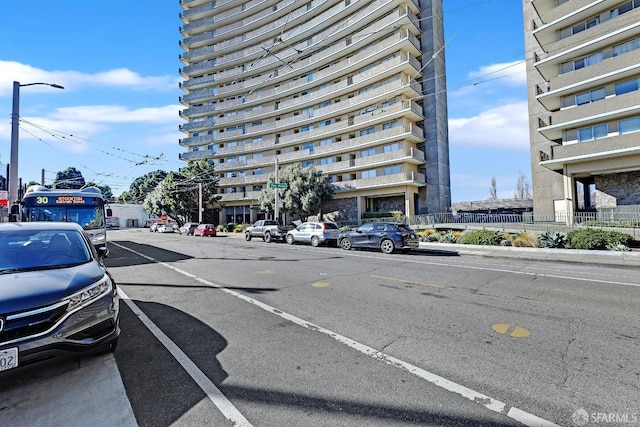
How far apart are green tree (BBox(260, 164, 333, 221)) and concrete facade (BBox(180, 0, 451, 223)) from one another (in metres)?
4.76

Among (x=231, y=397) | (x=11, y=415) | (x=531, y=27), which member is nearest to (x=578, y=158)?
(x=531, y=27)

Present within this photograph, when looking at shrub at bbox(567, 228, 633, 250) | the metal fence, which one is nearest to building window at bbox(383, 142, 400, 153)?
the metal fence

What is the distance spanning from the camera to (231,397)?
292 cm

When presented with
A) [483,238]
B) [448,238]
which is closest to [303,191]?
[448,238]

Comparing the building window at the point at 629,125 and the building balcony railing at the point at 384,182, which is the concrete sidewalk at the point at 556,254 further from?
the building balcony railing at the point at 384,182

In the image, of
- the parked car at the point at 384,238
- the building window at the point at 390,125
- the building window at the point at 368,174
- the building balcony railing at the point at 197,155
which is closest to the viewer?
the parked car at the point at 384,238

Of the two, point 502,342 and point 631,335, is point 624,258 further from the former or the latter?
point 502,342

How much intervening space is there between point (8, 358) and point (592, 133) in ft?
103

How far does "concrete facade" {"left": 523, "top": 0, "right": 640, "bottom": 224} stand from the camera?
21047 mm

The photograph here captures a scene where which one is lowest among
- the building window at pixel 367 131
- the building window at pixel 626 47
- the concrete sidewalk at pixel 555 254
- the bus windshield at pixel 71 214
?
the concrete sidewalk at pixel 555 254

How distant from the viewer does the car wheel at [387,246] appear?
52.2 feet

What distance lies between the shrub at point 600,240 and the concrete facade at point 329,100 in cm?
2004

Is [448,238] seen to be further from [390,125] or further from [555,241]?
[390,125]

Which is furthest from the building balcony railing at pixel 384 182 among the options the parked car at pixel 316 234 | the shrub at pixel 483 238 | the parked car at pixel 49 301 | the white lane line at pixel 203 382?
the parked car at pixel 49 301
